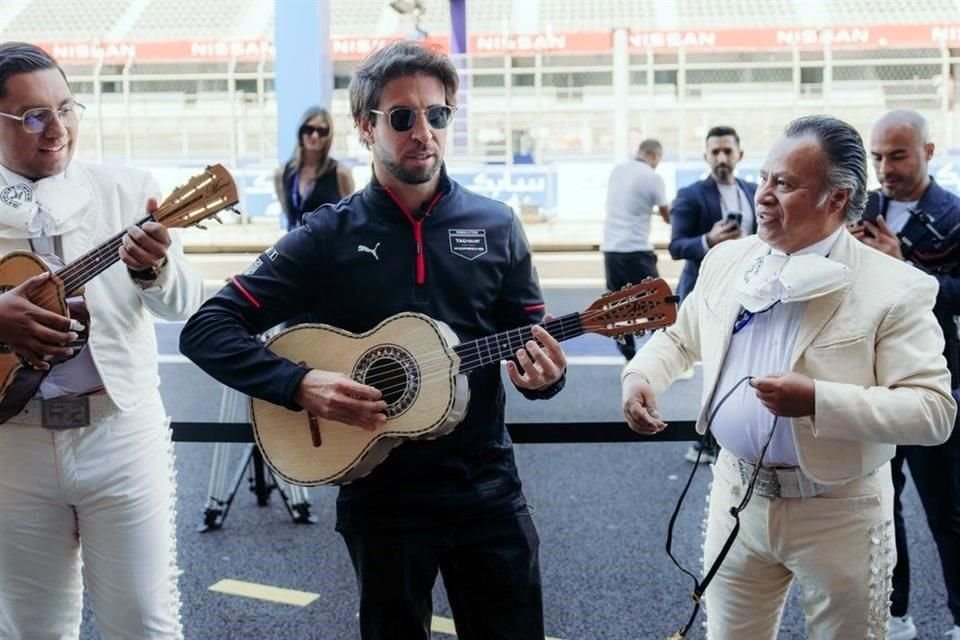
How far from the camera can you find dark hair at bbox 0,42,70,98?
2232 mm

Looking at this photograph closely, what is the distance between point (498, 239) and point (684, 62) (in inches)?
745

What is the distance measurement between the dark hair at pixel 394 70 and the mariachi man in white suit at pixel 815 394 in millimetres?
709

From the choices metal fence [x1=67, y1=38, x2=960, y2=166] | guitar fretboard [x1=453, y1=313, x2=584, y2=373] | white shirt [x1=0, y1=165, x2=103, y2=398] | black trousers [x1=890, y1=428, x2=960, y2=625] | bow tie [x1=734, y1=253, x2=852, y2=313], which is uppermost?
metal fence [x1=67, y1=38, x2=960, y2=166]

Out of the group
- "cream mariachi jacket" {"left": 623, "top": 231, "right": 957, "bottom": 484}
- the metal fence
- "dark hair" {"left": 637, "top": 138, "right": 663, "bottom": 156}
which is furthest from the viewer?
the metal fence

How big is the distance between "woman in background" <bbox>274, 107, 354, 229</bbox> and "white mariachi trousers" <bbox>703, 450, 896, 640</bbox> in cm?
352

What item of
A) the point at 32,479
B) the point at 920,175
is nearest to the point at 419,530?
the point at 32,479

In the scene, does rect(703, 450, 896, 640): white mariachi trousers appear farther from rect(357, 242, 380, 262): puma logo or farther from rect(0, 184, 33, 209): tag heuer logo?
rect(0, 184, 33, 209): tag heuer logo

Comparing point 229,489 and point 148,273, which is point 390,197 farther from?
point 229,489

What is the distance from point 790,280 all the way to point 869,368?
0.79 ft

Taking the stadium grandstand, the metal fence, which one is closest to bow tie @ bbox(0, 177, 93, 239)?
the stadium grandstand

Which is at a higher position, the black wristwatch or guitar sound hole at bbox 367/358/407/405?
the black wristwatch

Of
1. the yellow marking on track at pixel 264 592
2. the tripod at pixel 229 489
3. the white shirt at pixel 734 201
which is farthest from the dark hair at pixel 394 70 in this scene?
the white shirt at pixel 734 201

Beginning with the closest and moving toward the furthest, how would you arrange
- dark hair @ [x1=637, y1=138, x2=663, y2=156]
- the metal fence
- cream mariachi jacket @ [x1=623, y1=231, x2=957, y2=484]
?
cream mariachi jacket @ [x1=623, y1=231, x2=957, y2=484], dark hair @ [x1=637, y1=138, x2=663, y2=156], the metal fence

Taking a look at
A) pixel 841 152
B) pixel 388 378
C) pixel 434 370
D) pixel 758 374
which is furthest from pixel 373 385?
pixel 841 152
